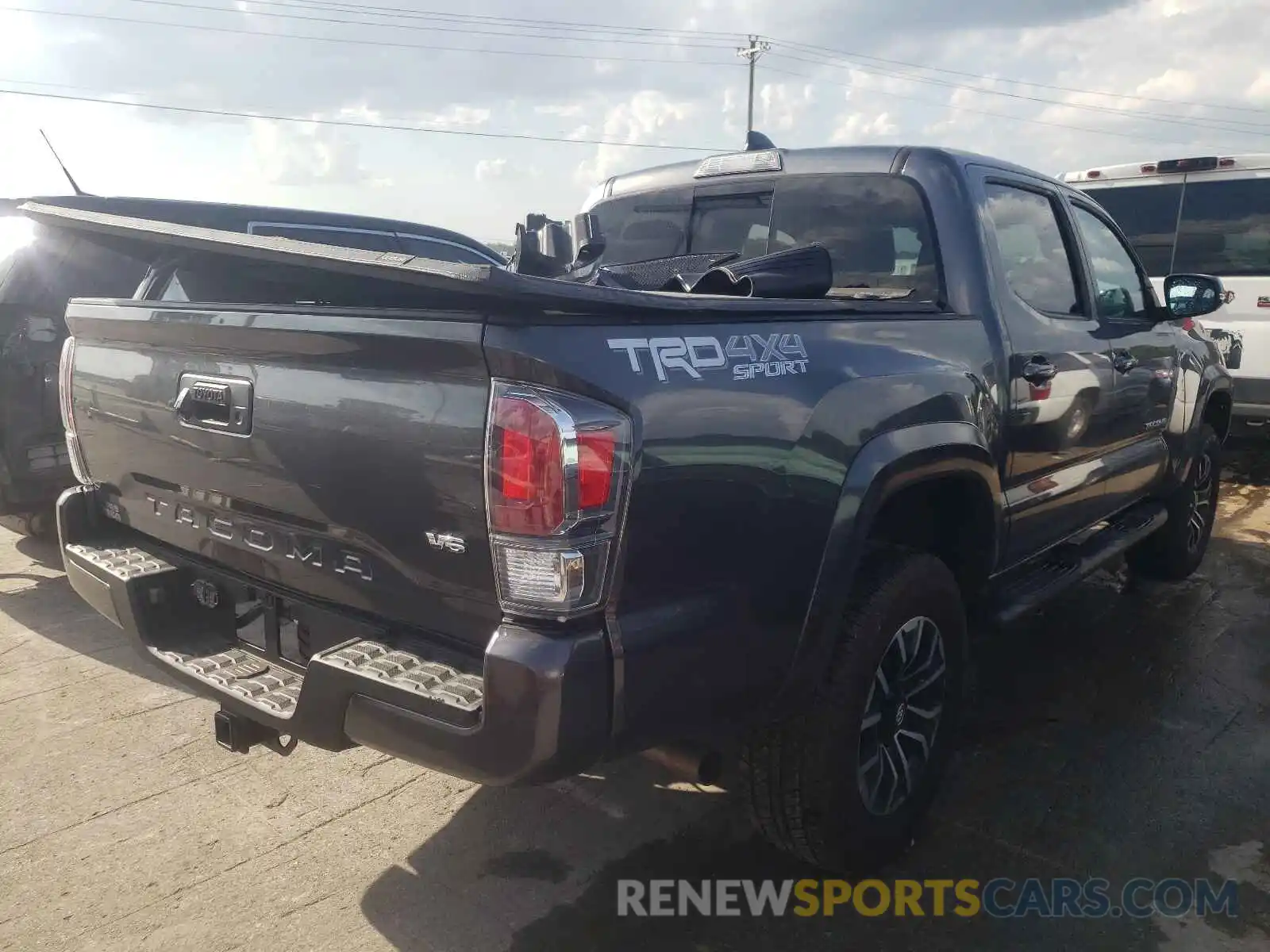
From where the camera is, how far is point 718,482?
6.88 ft

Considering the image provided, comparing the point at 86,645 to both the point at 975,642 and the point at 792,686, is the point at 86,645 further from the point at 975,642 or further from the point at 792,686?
the point at 975,642

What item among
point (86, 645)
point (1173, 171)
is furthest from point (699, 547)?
point (1173, 171)

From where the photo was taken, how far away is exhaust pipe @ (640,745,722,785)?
2289 millimetres

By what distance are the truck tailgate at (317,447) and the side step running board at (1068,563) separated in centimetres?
214

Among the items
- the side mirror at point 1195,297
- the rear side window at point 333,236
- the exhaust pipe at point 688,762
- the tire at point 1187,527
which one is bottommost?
the tire at point 1187,527

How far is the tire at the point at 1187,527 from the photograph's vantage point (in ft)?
17.1

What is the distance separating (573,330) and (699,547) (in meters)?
0.52

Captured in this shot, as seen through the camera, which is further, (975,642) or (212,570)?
(975,642)

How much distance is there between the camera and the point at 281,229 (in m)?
6.02

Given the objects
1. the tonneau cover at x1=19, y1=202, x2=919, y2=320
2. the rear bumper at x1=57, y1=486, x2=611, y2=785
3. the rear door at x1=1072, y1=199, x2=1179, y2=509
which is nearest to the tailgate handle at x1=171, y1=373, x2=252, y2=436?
the tonneau cover at x1=19, y1=202, x2=919, y2=320

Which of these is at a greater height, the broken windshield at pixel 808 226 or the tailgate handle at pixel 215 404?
the broken windshield at pixel 808 226

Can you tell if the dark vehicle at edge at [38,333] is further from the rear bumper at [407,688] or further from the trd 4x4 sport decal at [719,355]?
the trd 4x4 sport decal at [719,355]

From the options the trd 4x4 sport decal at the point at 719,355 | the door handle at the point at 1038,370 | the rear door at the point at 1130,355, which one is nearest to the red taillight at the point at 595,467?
the trd 4x4 sport decal at the point at 719,355

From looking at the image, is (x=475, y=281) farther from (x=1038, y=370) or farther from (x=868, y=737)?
(x=1038, y=370)
